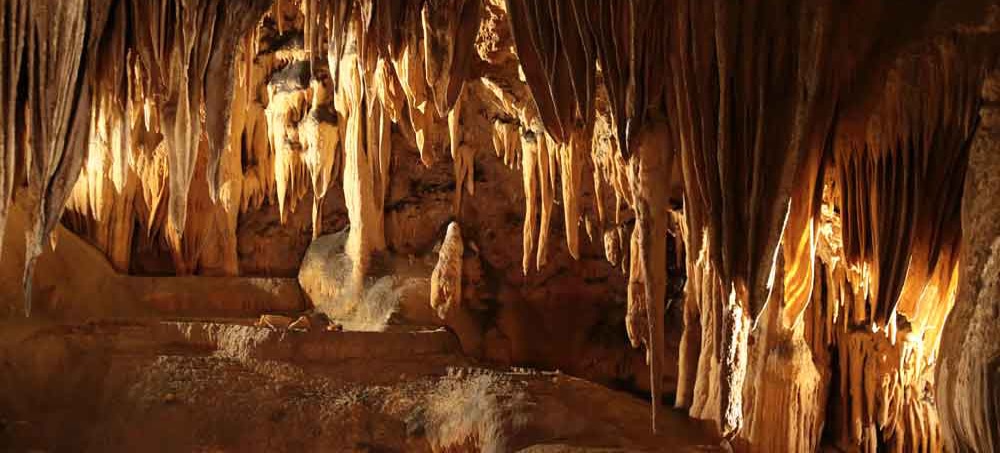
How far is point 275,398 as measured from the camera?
1016cm

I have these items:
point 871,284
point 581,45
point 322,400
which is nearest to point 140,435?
point 322,400

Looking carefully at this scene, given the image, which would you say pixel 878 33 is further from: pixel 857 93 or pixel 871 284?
pixel 871 284

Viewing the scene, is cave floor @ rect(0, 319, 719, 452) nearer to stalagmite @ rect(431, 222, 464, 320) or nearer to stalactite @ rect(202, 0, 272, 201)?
stalagmite @ rect(431, 222, 464, 320)

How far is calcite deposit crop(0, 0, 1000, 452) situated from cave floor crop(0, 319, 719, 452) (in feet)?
0.24

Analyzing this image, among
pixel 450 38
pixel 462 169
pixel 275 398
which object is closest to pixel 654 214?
pixel 450 38

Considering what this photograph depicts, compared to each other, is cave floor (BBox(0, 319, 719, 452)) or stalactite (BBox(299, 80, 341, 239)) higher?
stalactite (BBox(299, 80, 341, 239))

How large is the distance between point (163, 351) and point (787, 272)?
7.08 metres

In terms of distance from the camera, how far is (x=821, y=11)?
5660mm

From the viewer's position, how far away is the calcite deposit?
5.70m

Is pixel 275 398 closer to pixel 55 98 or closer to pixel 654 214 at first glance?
pixel 55 98

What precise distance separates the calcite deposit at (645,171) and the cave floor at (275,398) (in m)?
0.07

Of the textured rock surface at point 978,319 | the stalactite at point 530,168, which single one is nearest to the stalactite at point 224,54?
the textured rock surface at point 978,319

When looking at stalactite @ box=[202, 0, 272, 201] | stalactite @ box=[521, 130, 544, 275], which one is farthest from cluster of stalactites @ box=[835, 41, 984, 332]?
stalactite @ box=[521, 130, 544, 275]

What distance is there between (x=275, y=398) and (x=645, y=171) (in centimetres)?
565
